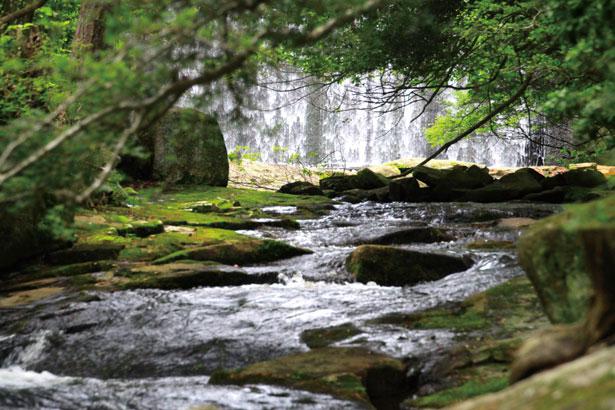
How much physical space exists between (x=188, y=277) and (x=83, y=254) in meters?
2.10

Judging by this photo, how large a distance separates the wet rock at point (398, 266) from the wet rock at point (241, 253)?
1683 millimetres

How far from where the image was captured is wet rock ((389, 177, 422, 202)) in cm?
1916

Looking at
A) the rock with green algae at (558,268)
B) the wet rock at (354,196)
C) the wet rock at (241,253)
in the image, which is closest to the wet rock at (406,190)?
the wet rock at (354,196)

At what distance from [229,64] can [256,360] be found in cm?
334

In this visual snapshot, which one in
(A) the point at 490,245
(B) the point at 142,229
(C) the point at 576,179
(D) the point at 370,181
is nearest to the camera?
(A) the point at 490,245

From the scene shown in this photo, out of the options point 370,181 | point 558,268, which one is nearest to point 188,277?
point 558,268

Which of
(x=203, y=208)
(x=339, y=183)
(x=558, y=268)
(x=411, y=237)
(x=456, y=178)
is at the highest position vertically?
(x=456, y=178)

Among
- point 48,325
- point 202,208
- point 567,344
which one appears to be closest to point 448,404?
point 567,344

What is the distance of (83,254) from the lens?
955 centimetres

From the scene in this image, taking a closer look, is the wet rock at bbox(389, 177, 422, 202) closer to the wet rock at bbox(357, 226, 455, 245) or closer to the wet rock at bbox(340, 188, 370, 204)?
the wet rock at bbox(340, 188, 370, 204)

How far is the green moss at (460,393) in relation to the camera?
4239 mm

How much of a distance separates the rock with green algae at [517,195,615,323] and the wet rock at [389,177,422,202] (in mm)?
14751

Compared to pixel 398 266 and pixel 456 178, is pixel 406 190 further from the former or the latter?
pixel 398 266

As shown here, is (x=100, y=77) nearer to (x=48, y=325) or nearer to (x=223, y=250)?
(x=48, y=325)
